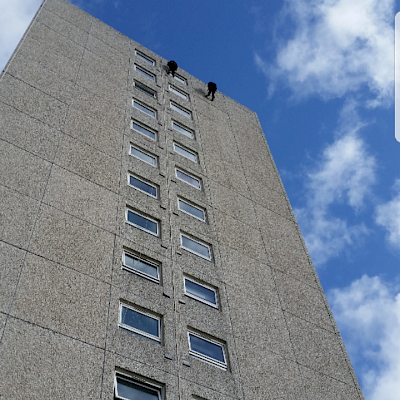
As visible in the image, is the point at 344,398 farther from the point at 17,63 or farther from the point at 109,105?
the point at 17,63

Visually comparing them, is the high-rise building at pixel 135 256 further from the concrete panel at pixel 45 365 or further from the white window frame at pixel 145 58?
the white window frame at pixel 145 58

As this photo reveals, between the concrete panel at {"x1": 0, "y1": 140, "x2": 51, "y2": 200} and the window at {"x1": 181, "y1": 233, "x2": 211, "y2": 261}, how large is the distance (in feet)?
14.9

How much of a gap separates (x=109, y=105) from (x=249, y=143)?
8238mm

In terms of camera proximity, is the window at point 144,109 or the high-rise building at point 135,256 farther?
the window at point 144,109

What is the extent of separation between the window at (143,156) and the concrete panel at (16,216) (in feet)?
19.1

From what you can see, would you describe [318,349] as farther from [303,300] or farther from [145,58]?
[145,58]

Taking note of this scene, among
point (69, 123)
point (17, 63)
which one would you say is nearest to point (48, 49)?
point (17, 63)

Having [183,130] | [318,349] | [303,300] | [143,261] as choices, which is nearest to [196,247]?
[143,261]

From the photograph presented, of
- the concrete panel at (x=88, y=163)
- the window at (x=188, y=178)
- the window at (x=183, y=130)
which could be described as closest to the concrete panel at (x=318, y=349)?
the window at (x=188, y=178)

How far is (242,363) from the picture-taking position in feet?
43.1

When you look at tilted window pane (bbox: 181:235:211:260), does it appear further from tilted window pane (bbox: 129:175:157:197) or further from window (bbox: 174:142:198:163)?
window (bbox: 174:142:198:163)

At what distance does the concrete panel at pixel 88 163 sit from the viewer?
15742 mm

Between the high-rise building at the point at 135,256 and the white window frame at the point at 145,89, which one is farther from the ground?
the white window frame at the point at 145,89

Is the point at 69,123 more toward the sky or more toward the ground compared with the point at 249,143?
more toward the ground
